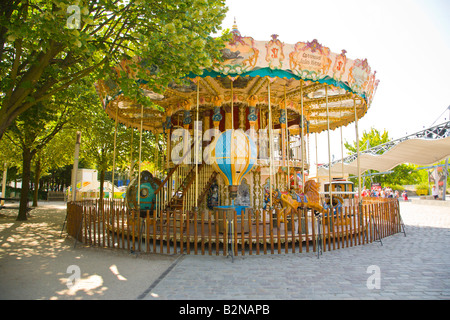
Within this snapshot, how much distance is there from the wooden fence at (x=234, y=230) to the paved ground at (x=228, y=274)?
1.23 ft

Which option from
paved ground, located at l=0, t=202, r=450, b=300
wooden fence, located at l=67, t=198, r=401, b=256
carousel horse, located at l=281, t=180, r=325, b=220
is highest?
carousel horse, located at l=281, t=180, r=325, b=220

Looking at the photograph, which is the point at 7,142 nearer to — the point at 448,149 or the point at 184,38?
the point at 184,38

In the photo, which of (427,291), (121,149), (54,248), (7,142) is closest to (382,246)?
(427,291)

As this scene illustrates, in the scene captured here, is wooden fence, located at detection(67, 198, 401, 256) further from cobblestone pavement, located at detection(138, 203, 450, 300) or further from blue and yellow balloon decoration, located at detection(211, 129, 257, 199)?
blue and yellow balloon decoration, located at detection(211, 129, 257, 199)

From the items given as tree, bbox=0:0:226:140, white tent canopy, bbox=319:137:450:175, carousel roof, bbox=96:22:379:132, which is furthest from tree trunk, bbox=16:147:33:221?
white tent canopy, bbox=319:137:450:175

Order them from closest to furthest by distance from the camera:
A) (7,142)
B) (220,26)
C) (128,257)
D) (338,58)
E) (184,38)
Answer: (184,38)
(128,257)
(220,26)
(338,58)
(7,142)

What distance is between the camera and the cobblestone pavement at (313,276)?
13.9ft

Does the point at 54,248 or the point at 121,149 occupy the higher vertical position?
the point at 121,149

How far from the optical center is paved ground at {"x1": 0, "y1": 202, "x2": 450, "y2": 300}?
4246 mm

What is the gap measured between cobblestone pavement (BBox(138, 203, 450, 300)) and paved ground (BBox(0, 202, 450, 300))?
0.05 ft

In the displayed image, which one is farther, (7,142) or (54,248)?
(7,142)

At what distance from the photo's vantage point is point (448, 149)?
876 inches
